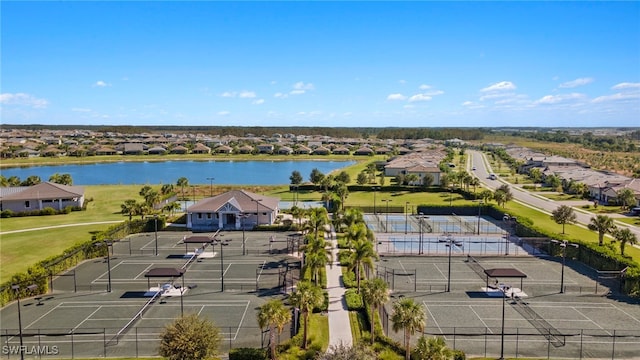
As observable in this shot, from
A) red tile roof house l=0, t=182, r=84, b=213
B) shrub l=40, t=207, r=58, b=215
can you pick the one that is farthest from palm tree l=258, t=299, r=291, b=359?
red tile roof house l=0, t=182, r=84, b=213

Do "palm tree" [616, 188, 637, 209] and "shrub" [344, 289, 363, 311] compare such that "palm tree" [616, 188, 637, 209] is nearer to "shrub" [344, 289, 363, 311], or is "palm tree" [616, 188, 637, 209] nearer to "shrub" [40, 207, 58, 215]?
"shrub" [344, 289, 363, 311]

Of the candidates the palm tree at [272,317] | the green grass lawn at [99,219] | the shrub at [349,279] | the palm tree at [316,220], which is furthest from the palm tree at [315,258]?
the green grass lawn at [99,219]

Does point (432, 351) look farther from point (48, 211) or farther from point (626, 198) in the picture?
point (48, 211)

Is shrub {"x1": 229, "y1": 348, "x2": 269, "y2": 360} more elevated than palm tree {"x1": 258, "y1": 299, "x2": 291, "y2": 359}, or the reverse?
palm tree {"x1": 258, "y1": 299, "x2": 291, "y2": 359}

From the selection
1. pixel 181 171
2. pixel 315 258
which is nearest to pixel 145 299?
pixel 315 258

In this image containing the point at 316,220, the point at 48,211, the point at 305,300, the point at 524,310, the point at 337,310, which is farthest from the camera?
the point at 48,211

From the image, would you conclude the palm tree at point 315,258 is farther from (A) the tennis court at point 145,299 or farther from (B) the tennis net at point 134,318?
(B) the tennis net at point 134,318
